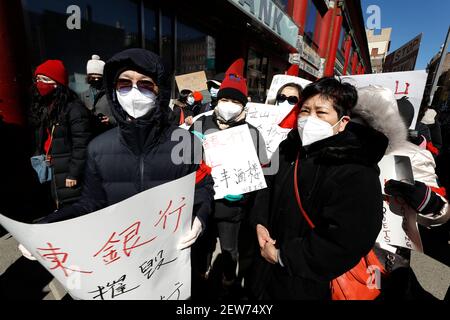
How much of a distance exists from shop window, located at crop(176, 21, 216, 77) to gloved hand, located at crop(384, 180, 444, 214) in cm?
534

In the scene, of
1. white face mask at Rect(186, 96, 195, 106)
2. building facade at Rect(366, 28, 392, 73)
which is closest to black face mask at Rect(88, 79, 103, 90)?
white face mask at Rect(186, 96, 195, 106)

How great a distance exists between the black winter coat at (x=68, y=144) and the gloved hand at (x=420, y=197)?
9.22 feet

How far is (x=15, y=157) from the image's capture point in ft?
9.75

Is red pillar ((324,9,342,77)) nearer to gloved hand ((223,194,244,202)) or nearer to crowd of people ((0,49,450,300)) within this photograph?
gloved hand ((223,194,244,202))

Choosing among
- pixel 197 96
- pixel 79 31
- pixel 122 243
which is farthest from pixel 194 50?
pixel 122 243

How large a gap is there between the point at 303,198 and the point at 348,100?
22.8 inches

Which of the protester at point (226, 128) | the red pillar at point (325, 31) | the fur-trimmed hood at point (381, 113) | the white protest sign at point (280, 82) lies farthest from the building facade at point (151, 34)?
the red pillar at point (325, 31)

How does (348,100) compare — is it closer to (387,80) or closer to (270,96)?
(387,80)

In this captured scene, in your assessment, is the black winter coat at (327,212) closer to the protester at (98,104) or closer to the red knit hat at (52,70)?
the red knit hat at (52,70)

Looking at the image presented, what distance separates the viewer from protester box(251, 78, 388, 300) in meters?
1.09

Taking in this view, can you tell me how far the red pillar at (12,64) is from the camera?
2.66 meters

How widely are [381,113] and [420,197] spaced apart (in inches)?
21.2

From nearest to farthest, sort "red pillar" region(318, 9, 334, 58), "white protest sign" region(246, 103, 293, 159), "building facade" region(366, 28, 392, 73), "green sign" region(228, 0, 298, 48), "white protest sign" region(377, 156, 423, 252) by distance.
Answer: "white protest sign" region(377, 156, 423, 252), "white protest sign" region(246, 103, 293, 159), "green sign" region(228, 0, 298, 48), "red pillar" region(318, 9, 334, 58), "building facade" region(366, 28, 392, 73)
